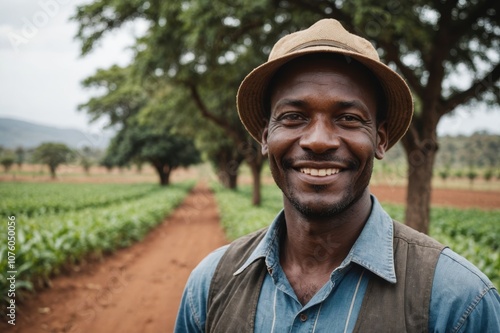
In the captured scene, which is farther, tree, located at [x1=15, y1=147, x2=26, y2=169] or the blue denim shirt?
tree, located at [x1=15, y1=147, x2=26, y2=169]

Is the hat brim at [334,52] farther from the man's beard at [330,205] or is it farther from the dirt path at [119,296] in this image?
the dirt path at [119,296]

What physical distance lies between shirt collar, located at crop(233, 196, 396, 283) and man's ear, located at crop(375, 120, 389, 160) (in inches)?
9.1

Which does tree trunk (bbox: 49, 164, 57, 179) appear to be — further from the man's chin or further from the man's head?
the man's chin

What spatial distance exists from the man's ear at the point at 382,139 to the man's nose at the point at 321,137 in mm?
349

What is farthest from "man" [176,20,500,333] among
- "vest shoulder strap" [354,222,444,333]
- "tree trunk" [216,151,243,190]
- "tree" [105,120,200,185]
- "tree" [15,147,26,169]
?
"tree" [15,147,26,169]

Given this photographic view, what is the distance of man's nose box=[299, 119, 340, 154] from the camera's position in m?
1.45

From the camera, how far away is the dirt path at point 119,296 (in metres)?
5.53

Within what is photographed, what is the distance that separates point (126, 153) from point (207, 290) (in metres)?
35.2

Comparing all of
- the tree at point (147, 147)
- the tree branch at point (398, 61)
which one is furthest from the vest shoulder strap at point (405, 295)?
the tree at point (147, 147)

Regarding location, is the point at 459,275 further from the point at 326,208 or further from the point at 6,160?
the point at 6,160

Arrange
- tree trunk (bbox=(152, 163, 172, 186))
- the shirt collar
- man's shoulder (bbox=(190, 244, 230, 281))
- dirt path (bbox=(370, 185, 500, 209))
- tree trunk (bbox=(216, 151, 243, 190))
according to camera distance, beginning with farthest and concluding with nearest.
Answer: tree trunk (bbox=(152, 163, 172, 186)), tree trunk (bbox=(216, 151, 243, 190)), dirt path (bbox=(370, 185, 500, 209)), man's shoulder (bbox=(190, 244, 230, 281)), the shirt collar

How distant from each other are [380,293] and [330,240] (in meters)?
0.33

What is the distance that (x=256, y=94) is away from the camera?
1.84 m

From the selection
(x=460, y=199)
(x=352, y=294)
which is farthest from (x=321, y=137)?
(x=460, y=199)
